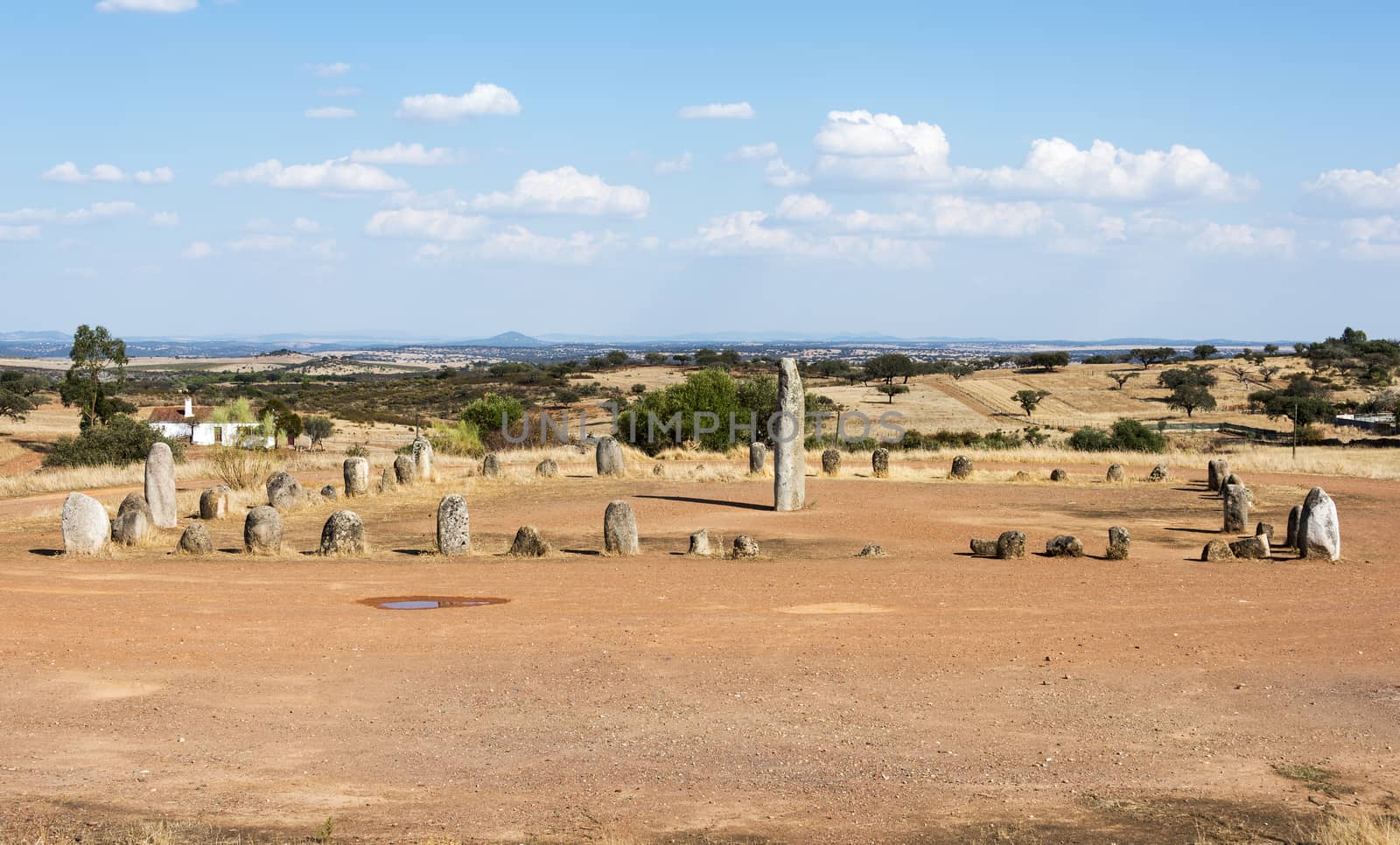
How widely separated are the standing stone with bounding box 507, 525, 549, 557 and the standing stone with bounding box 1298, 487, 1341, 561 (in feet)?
37.5

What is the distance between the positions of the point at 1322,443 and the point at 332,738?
48707mm

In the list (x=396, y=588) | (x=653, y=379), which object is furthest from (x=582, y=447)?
(x=653, y=379)

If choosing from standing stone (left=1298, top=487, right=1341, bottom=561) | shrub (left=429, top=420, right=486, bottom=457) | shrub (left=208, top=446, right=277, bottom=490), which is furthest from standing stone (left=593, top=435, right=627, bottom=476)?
standing stone (left=1298, top=487, right=1341, bottom=561)

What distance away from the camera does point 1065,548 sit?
1889cm

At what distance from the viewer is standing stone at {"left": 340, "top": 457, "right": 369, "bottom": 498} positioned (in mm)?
26734

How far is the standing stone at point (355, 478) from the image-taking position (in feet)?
87.7

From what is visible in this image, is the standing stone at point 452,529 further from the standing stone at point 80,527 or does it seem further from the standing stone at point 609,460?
the standing stone at point 609,460

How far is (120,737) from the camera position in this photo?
973 centimetres

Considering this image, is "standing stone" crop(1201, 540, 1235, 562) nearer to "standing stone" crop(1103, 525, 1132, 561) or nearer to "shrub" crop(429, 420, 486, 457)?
"standing stone" crop(1103, 525, 1132, 561)

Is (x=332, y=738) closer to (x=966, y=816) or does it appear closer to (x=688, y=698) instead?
(x=688, y=698)

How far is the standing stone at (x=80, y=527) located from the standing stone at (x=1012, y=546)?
44.2ft

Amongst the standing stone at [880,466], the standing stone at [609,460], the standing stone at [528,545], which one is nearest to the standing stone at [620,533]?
the standing stone at [528,545]

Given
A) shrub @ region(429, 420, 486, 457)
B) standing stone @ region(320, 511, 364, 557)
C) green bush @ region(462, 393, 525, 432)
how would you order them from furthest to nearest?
green bush @ region(462, 393, 525, 432) < shrub @ region(429, 420, 486, 457) < standing stone @ region(320, 511, 364, 557)

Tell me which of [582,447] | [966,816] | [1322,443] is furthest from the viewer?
[1322,443]
